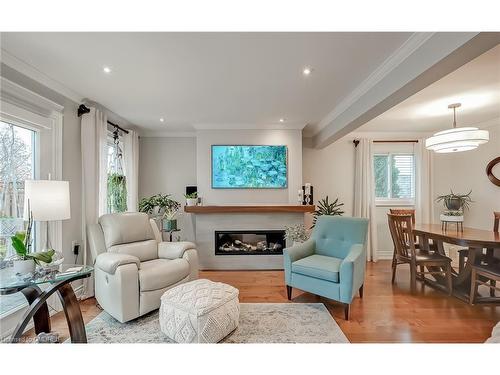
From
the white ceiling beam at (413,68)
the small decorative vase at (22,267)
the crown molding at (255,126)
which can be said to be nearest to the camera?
the white ceiling beam at (413,68)

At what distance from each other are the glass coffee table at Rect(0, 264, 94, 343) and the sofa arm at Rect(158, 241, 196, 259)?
1.02m

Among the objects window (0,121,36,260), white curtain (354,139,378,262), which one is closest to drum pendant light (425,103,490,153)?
white curtain (354,139,378,262)

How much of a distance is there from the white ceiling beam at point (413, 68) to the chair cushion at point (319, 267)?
1695mm

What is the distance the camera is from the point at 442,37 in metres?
1.46

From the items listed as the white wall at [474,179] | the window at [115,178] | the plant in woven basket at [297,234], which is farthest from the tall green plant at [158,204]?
the white wall at [474,179]

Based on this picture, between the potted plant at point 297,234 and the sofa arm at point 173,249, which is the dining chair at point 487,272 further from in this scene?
the sofa arm at point 173,249

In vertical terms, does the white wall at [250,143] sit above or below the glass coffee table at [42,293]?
above

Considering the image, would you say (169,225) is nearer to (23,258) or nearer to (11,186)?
(11,186)

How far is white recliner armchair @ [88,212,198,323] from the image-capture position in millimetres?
2082

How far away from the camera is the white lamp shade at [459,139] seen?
2469 millimetres

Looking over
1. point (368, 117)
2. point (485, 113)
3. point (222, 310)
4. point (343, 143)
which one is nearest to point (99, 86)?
point (222, 310)

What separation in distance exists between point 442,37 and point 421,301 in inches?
103

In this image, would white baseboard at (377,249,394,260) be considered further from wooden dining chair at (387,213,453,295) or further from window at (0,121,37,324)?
window at (0,121,37,324)

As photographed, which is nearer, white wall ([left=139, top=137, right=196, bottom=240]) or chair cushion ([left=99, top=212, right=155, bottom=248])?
chair cushion ([left=99, top=212, right=155, bottom=248])
